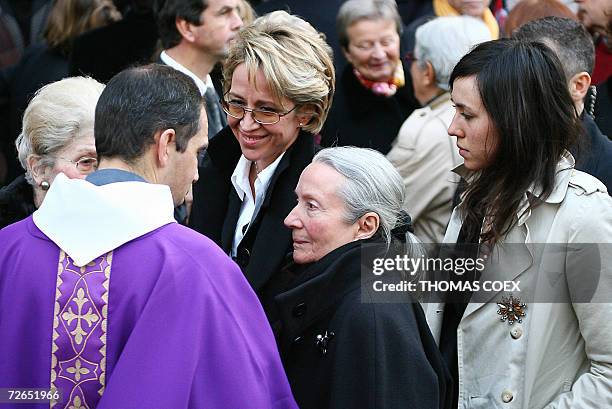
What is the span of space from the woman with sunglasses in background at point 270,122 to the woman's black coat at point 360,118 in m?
1.59

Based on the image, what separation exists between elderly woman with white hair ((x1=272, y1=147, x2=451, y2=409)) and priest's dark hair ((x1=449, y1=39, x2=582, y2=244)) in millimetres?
338

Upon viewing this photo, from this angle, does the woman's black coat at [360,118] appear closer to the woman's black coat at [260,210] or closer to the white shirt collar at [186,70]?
the white shirt collar at [186,70]

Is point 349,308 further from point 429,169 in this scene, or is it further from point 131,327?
point 429,169

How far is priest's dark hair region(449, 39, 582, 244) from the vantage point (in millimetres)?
3176

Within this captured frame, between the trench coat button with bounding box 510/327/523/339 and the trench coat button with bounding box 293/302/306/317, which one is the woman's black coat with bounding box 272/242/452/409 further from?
the trench coat button with bounding box 510/327/523/339

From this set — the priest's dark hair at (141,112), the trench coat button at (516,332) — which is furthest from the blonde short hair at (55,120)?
the trench coat button at (516,332)

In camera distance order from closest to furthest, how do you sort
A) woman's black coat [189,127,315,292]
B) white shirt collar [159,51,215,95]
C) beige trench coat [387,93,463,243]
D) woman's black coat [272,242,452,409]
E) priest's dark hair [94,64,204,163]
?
priest's dark hair [94,64,204,163] < woman's black coat [272,242,452,409] < woman's black coat [189,127,315,292] < beige trench coat [387,93,463,243] < white shirt collar [159,51,215,95]

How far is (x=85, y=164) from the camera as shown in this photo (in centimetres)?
360

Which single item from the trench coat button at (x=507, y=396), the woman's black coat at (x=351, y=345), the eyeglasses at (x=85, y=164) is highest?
the eyeglasses at (x=85, y=164)

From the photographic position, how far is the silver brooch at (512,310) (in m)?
3.16

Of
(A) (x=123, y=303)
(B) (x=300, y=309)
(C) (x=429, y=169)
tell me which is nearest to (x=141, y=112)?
(A) (x=123, y=303)

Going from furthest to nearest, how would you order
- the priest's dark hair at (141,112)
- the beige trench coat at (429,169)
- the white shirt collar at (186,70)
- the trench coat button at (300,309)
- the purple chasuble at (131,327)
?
the white shirt collar at (186,70) → the beige trench coat at (429,169) → the trench coat button at (300,309) → the priest's dark hair at (141,112) → the purple chasuble at (131,327)

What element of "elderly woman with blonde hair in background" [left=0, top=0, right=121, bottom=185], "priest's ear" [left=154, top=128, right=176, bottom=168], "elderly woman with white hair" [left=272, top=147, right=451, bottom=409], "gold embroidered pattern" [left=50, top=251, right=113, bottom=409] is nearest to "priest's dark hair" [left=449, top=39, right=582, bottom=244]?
"elderly woman with white hair" [left=272, top=147, right=451, bottom=409]

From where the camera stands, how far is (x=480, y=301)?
3260 mm
